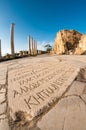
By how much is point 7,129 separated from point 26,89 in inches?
36.3

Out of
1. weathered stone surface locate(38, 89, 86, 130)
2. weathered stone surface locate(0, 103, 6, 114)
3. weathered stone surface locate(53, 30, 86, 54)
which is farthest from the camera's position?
weathered stone surface locate(53, 30, 86, 54)

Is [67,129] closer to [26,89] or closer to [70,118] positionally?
[70,118]

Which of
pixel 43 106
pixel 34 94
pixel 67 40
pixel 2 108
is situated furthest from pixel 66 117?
pixel 67 40

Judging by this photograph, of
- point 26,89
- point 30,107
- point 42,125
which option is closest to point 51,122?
point 42,125

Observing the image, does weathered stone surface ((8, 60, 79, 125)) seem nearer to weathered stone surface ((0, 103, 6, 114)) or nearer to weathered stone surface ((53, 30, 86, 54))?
Answer: weathered stone surface ((0, 103, 6, 114))

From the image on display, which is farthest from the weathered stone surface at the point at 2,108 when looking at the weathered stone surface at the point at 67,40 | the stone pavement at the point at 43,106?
the weathered stone surface at the point at 67,40

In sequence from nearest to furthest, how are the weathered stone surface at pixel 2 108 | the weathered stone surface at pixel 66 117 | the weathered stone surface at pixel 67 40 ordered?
the weathered stone surface at pixel 66 117, the weathered stone surface at pixel 2 108, the weathered stone surface at pixel 67 40

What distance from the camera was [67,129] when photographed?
1245 mm

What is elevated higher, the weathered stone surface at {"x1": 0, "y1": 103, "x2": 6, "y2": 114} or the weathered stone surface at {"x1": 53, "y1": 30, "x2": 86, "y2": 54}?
the weathered stone surface at {"x1": 53, "y1": 30, "x2": 86, "y2": 54}

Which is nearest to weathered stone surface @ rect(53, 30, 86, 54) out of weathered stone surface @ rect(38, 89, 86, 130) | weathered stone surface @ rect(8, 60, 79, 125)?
weathered stone surface @ rect(8, 60, 79, 125)

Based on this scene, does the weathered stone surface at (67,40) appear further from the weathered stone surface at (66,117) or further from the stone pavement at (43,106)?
the weathered stone surface at (66,117)

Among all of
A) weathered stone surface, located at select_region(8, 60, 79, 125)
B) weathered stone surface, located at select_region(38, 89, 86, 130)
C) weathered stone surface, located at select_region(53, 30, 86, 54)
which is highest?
weathered stone surface, located at select_region(53, 30, 86, 54)

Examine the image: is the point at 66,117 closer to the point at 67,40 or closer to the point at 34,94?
the point at 34,94

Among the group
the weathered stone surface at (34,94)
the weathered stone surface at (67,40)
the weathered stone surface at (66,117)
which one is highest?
the weathered stone surface at (67,40)
